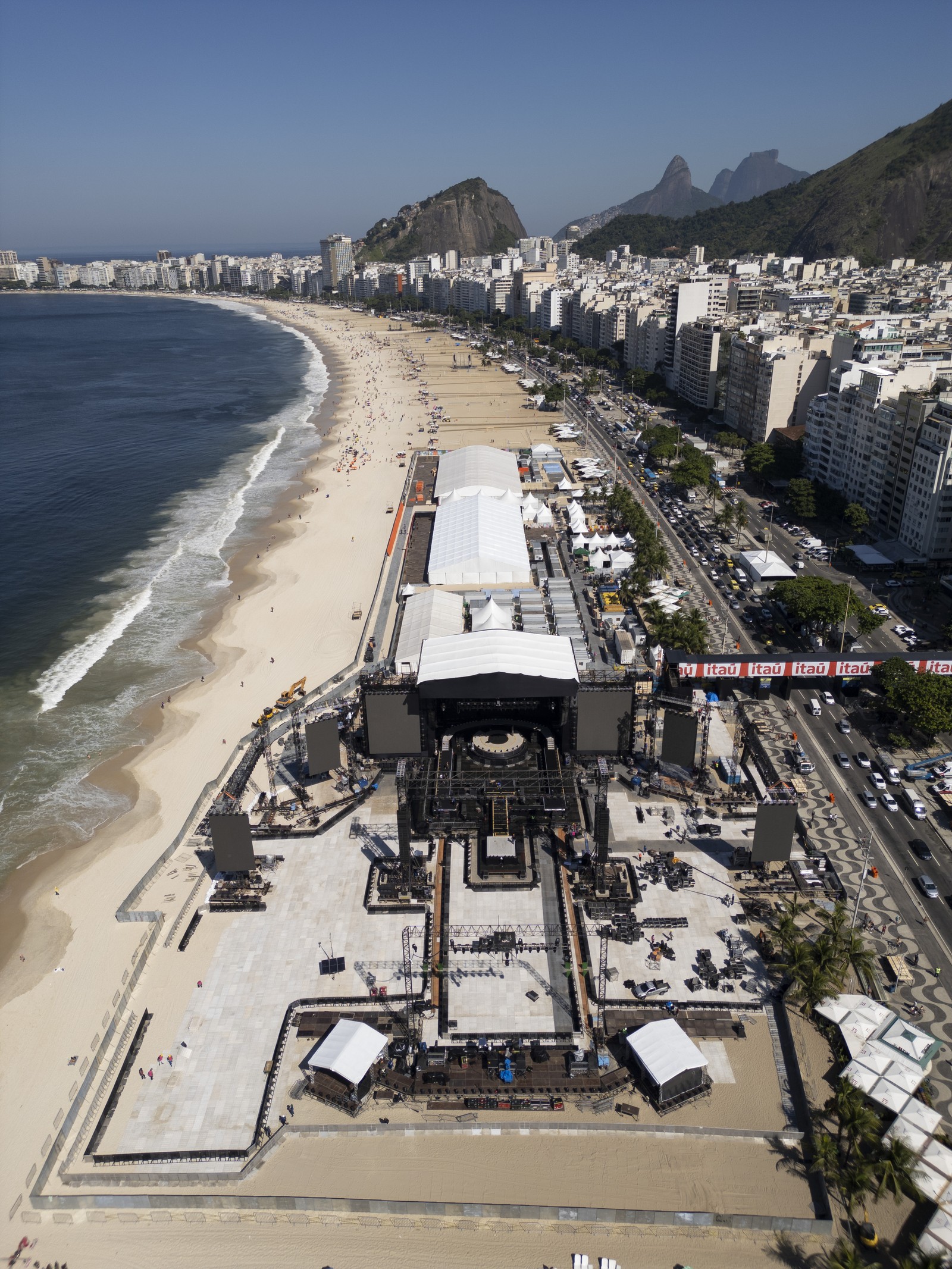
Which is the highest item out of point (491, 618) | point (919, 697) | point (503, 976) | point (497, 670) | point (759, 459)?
point (759, 459)

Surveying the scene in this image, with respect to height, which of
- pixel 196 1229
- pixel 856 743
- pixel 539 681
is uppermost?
pixel 539 681

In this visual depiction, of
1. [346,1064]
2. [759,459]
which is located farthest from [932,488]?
[346,1064]

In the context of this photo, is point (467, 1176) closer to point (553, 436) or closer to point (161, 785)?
point (161, 785)

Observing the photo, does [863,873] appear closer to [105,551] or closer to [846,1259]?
[846,1259]

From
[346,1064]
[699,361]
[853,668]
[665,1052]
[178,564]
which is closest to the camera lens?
[346,1064]

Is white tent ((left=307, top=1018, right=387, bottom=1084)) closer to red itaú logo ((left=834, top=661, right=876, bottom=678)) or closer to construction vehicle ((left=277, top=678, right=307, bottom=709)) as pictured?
construction vehicle ((left=277, top=678, right=307, bottom=709))

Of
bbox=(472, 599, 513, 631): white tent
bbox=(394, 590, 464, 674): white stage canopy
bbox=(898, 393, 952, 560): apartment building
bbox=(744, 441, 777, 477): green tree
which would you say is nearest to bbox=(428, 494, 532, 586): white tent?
bbox=(394, 590, 464, 674): white stage canopy

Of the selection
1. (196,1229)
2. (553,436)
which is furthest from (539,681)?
(553,436)
